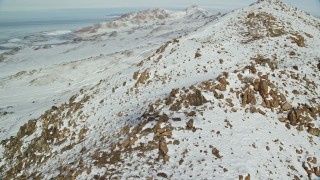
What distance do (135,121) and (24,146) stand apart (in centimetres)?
1294

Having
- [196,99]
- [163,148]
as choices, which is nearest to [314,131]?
[196,99]

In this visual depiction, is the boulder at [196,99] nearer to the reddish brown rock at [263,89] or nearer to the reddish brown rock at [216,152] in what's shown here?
the reddish brown rock at [263,89]

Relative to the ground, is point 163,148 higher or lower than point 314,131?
higher

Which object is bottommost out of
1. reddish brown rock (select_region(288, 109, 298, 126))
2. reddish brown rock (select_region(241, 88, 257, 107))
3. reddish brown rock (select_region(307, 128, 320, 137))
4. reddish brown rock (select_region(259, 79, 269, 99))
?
reddish brown rock (select_region(307, 128, 320, 137))

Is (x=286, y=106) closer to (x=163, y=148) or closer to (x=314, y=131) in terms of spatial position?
(x=314, y=131)

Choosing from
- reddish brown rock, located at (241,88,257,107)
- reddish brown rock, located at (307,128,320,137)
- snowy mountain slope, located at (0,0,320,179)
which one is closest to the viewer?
snowy mountain slope, located at (0,0,320,179)

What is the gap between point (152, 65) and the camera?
98.7 ft

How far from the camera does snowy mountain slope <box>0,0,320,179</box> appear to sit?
54.5 feet

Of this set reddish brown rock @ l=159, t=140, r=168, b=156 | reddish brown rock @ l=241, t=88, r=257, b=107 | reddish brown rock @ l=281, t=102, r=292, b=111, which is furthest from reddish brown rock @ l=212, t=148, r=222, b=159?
reddish brown rock @ l=281, t=102, r=292, b=111

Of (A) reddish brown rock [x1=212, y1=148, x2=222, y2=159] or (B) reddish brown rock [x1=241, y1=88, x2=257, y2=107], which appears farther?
(B) reddish brown rock [x1=241, y1=88, x2=257, y2=107]

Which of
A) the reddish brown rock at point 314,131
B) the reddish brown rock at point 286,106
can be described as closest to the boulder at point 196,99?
the reddish brown rock at point 286,106

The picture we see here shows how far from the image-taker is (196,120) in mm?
19250

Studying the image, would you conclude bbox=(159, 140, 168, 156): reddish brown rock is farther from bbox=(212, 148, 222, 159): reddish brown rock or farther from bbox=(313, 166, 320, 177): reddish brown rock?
bbox=(313, 166, 320, 177): reddish brown rock

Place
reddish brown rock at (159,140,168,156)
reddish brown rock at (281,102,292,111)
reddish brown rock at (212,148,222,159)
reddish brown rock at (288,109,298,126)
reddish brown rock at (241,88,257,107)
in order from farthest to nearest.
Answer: reddish brown rock at (241,88,257,107), reddish brown rock at (281,102,292,111), reddish brown rock at (288,109,298,126), reddish brown rock at (159,140,168,156), reddish brown rock at (212,148,222,159)
